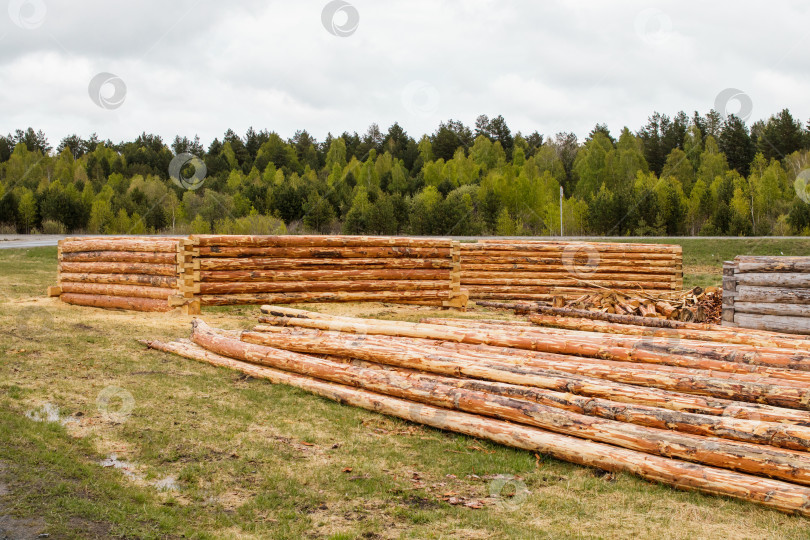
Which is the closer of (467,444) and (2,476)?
(2,476)

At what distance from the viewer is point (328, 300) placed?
1355 cm

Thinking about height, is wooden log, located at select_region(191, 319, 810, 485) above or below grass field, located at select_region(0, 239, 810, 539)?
above

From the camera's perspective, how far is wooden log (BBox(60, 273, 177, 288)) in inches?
486

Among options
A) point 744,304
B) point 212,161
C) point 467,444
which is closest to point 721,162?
point 212,161

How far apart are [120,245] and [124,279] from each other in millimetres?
734

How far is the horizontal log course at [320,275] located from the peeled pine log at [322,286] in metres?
0.08

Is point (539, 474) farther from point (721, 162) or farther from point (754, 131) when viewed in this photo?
point (754, 131)

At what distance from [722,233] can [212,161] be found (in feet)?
199

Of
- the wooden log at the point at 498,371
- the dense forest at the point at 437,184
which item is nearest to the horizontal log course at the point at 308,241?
the wooden log at the point at 498,371

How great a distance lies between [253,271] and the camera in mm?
12992

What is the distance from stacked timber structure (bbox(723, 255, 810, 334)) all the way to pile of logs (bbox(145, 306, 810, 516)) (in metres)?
1.83

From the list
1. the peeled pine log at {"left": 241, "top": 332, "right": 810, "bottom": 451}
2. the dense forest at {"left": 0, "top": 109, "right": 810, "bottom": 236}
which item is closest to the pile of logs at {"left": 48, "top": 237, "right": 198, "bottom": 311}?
the peeled pine log at {"left": 241, "top": 332, "right": 810, "bottom": 451}

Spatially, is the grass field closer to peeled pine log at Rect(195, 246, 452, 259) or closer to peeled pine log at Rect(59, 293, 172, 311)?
peeled pine log at Rect(59, 293, 172, 311)

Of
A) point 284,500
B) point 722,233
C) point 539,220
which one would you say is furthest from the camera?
point 539,220
